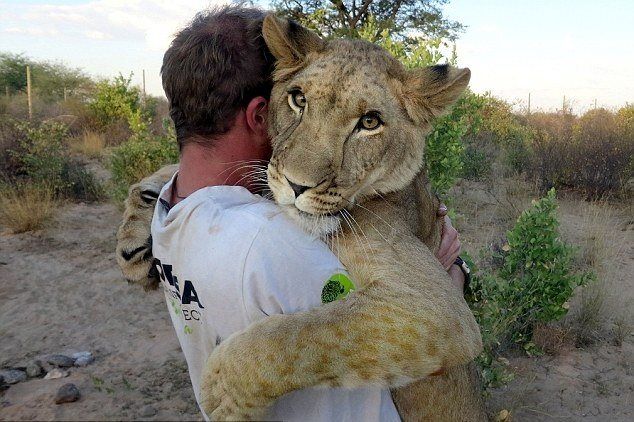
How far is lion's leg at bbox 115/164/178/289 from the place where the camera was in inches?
110

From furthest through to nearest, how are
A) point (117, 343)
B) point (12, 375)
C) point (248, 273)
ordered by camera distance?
point (117, 343), point (12, 375), point (248, 273)

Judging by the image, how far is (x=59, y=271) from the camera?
8.98 m

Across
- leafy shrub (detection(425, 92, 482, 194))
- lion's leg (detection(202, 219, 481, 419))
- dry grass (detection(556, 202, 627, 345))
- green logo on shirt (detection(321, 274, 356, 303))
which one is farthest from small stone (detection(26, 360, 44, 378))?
dry grass (detection(556, 202, 627, 345))

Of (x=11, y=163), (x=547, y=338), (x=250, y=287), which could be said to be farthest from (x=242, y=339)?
(x=11, y=163)

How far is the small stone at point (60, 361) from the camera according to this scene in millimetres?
5991

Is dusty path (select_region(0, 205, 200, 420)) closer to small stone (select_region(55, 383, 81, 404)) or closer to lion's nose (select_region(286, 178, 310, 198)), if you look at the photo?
small stone (select_region(55, 383, 81, 404))

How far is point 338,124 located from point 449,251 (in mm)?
1247

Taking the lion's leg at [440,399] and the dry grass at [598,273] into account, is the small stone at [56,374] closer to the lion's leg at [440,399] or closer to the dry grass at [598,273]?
the lion's leg at [440,399]

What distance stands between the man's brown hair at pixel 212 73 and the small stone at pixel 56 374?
4.11m

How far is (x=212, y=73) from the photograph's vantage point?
7.39 ft

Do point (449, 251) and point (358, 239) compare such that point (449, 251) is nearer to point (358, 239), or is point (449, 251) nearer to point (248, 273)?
point (358, 239)

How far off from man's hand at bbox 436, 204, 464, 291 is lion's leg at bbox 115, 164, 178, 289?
4.97 feet

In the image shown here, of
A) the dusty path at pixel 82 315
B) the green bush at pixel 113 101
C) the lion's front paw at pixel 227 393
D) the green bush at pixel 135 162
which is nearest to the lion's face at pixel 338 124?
→ the lion's front paw at pixel 227 393

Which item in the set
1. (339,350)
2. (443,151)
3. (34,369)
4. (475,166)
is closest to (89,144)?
(475,166)
